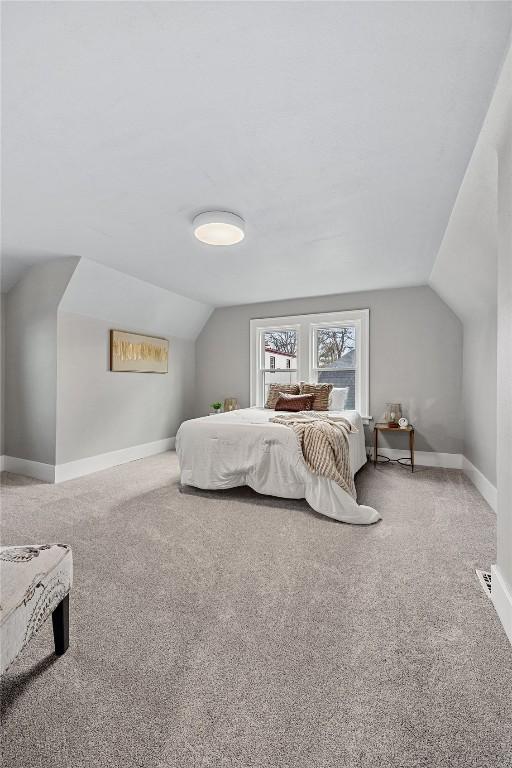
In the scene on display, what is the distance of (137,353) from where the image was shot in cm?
539

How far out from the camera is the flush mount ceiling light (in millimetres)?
2889

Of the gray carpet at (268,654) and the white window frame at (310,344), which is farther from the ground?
the white window frame at (310,344)

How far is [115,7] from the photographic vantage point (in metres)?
1.34

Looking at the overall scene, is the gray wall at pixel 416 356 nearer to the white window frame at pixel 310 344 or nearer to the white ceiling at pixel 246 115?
the white window frame at pixel 310 344

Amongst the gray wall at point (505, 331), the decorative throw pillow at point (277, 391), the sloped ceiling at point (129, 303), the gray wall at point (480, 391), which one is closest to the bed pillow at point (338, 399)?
the decorative throw pillow at point (277, 391)

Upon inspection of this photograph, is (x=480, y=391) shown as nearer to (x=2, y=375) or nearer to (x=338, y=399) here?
(x=338, y=399)

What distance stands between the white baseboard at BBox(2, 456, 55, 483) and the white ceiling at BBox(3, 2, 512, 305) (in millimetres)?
2467

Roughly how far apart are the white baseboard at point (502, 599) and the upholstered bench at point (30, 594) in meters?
1.94

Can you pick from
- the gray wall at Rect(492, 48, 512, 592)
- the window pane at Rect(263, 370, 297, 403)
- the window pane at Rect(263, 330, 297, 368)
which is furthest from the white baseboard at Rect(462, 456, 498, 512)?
the window pane at Rect(263, 330, 297, 368)

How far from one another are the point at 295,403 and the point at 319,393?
0.40 meters

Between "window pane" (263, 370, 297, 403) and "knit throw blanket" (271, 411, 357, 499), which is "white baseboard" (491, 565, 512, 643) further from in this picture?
"window pane" (263, 370, 297, 403)

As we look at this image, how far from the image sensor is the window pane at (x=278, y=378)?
19.5 ft

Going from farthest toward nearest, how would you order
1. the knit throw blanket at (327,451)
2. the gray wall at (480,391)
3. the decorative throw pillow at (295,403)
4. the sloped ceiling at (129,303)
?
the decorative throw pillow at (295,403), the sloped ceiling at (129,303), the gray wall at (480,391), the knit throw blanket at (327,451)

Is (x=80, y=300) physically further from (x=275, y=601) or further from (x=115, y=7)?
(x=275, y=601)
